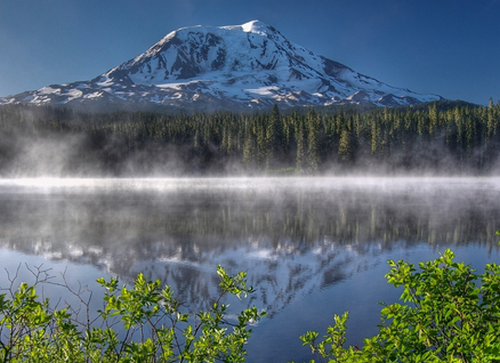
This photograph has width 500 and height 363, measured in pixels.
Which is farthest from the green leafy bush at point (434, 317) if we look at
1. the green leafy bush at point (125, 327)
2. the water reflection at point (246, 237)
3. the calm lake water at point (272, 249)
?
the water reflection at point (246, 237)

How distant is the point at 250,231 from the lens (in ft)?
76.7

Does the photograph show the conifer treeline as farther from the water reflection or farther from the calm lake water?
the calm lake water

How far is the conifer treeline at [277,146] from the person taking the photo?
93.4 metres

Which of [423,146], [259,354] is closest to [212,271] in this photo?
[259,354]

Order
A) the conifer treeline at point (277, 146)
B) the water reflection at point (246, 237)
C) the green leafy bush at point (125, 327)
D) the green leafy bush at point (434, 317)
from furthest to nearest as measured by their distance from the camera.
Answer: the conifer treeline at point (277, 146), the water reflection at point (246, 237), the green leafy bush at point (125, 327), the green leafy bush at point (434, 317)

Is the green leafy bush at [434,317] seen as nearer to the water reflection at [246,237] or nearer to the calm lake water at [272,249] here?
the calm lake water at [272,249]

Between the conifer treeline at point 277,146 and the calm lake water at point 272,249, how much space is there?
59.6 meters

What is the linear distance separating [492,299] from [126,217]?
90.3 feet

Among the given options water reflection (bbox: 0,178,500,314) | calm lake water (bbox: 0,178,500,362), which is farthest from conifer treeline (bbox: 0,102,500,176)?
calm lake water (bbox: 0,178,500,362)

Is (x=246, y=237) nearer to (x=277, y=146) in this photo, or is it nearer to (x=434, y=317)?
(x=434, y=317)

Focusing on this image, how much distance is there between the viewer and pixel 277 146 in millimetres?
92625

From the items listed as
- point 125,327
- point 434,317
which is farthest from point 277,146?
point 125,327

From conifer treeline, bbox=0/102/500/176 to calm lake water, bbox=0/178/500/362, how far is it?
59.6m

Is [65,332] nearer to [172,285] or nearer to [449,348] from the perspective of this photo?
[449,348]
